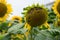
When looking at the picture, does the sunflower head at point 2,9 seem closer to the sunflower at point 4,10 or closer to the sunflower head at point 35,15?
the sunflower at point 4,10

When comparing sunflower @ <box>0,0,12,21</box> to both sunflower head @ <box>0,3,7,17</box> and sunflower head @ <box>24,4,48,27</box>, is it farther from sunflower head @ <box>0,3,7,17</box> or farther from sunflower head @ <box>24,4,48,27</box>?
sunflower head @ <box>24,4,48,27</box>

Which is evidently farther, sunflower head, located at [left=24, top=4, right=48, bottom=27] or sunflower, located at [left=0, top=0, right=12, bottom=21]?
sunflower, located at [left=0, top=0, right=12, bottom=21]

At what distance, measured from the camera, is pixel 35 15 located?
103 centimetres

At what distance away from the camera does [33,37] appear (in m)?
1.04

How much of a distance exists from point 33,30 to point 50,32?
81mm

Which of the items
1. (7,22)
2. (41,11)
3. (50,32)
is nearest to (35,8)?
(41,11)

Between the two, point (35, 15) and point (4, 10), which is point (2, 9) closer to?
point (4, 10)

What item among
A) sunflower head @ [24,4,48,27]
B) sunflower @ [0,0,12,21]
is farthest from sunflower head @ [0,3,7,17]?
sunflower head @ [24,4,48,27]

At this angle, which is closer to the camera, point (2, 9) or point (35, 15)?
point (35, 15)

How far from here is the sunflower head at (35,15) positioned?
1.02 metres

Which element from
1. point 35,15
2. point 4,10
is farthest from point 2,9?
point 35,15

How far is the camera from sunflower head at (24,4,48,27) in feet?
3.35

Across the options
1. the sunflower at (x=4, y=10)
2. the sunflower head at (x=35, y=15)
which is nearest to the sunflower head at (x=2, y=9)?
the sunflower at (x=4, y=10)

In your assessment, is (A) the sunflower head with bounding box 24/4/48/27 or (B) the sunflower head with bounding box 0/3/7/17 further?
(B) the sunflower head with bounding box 0/3/7/17
